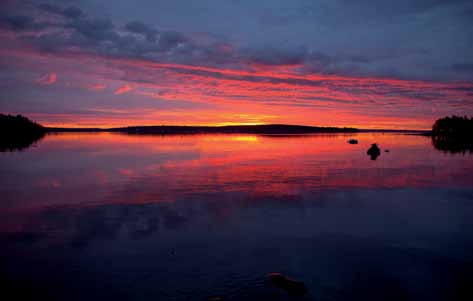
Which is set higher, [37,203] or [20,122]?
[20,122]

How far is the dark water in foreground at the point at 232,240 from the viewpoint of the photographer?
11914 mm

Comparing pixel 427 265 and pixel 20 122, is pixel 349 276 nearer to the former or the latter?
pixel 427 265

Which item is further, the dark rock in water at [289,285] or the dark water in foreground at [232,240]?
the dark water in foreground at [232,240]

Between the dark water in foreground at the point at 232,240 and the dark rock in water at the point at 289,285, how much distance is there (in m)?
0.21

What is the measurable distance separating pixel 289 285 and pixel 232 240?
529 cm

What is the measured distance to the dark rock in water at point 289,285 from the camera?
37.2 feet

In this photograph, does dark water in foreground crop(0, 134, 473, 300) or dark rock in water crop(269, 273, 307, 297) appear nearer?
dark rock in water crop(269, 273, 307, 297)

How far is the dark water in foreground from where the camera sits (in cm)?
1191

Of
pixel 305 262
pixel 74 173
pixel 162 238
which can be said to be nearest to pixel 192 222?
pixel 162 238

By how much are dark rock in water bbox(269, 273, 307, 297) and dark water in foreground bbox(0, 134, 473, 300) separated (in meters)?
0.21

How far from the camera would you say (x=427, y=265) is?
542 inches

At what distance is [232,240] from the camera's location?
1647cm

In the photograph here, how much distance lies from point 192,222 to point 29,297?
916 cm

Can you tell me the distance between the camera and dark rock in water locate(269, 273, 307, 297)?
11.4 metres
